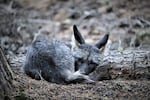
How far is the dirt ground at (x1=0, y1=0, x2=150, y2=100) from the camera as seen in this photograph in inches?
242

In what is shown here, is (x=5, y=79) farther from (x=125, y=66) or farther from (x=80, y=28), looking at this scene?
(x=80, y=28)

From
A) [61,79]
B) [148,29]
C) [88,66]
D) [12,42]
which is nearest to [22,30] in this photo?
[12,42]

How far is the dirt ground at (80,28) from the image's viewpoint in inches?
242

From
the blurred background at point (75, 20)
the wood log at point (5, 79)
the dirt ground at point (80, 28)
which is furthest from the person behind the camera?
the blurred background at point (75, 20)

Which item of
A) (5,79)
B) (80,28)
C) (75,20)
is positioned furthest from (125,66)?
(75,20)

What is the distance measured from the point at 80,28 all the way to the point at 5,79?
8.17 metres

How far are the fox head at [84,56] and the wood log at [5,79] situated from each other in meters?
2.23

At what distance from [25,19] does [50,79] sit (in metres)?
6.70

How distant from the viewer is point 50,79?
23.3ft

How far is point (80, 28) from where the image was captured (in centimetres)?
1374

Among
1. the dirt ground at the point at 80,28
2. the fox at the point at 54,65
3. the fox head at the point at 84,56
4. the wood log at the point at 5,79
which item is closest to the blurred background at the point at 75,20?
the dirt ground at the point at 80,28

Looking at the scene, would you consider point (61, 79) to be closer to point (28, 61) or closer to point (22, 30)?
point (28, 61)

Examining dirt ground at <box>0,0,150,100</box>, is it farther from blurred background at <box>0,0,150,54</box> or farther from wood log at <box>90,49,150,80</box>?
wood log at <box>90,49,150,80</box>

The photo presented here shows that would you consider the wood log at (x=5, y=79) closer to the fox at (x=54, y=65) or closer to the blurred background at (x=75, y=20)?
the fox at (x=54, y=65)
